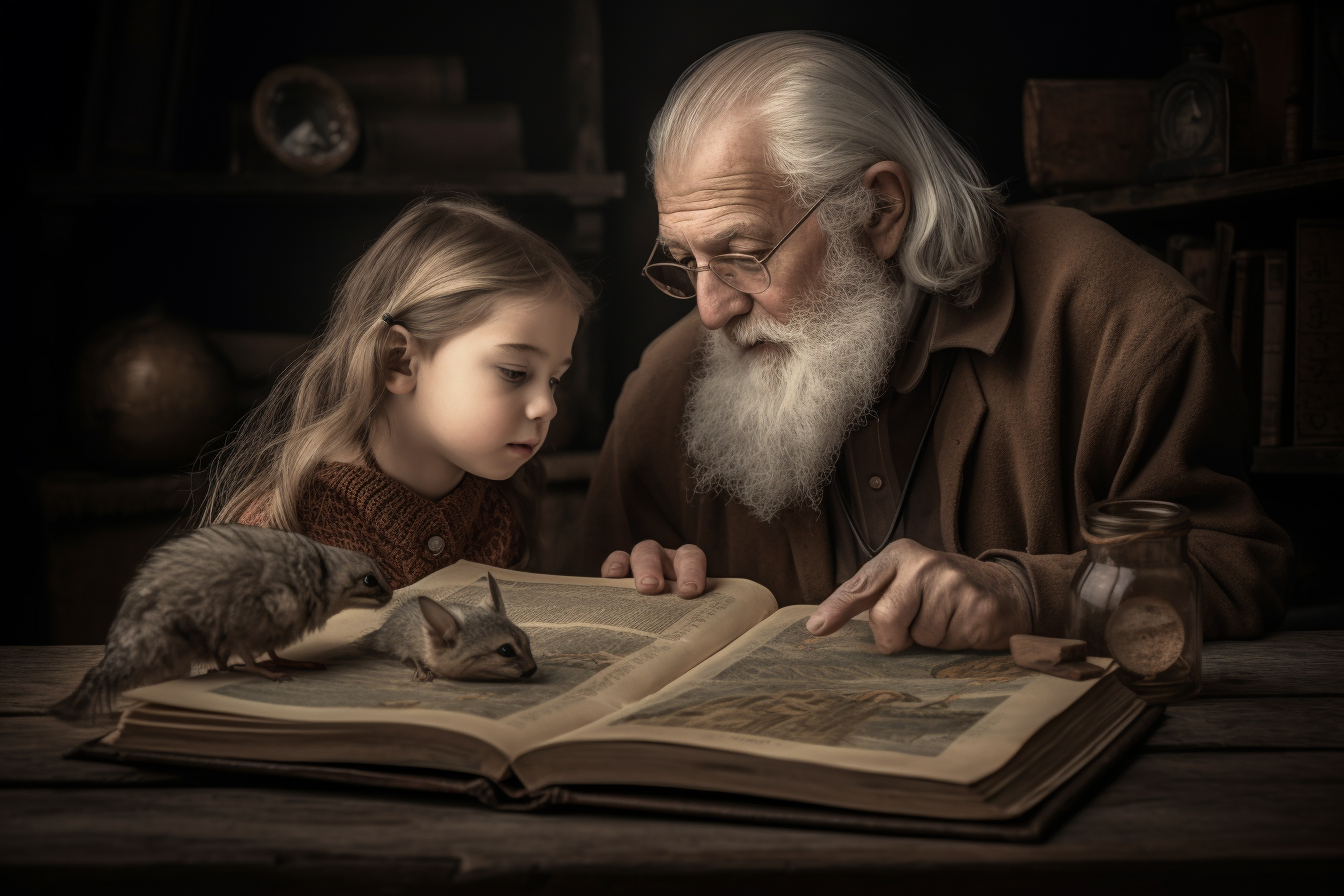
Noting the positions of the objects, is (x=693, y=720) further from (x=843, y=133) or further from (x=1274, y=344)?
(x=1274, y=344)

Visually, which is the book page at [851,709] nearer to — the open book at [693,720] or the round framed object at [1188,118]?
the open book at [693,720]

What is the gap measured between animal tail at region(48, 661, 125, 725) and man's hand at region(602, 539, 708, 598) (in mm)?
658

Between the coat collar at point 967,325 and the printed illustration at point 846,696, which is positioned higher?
the coat collar at point 967,325

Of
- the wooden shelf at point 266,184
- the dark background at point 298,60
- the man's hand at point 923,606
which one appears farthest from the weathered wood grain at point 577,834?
the dark background at point 298,60

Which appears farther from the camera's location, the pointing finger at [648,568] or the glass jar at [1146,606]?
the pointing finger at [648,568]

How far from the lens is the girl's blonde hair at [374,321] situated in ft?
5.57

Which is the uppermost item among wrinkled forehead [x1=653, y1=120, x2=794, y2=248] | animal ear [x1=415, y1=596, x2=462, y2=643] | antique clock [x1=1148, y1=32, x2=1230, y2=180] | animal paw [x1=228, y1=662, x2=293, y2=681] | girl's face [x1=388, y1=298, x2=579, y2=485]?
antique clock [x1=1148, y1=32, x2=1230, y2=180]

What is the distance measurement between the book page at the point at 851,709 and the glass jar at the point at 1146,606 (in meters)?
0.13

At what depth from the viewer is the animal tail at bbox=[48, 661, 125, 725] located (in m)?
1.12

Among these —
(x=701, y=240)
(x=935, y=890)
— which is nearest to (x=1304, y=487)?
(x=701, y=240)

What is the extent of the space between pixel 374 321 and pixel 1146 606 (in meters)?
1.17

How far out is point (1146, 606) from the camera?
1220 millimetres

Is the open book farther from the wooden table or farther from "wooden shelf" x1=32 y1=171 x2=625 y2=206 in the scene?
"wooden shelf" x1=32 y1=171 x2=625 y2=206

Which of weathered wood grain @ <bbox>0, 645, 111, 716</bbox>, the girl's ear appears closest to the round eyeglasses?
the girl's ear
